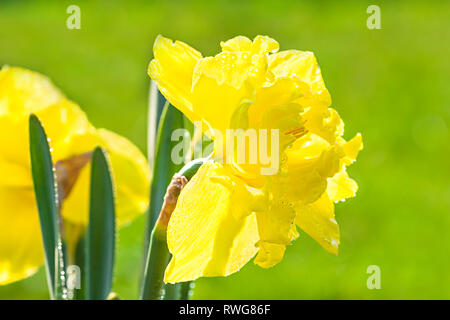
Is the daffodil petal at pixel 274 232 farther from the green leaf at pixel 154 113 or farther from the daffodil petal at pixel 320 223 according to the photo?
the green leaf at pixel 154 113

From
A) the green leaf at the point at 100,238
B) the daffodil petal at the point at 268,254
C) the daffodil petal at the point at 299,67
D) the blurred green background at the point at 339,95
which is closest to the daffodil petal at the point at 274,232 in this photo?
the daffodil petal at the point at 268,254

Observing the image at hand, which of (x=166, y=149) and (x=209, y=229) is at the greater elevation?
(x=166, y=149)

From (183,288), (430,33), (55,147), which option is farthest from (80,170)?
(430,33)

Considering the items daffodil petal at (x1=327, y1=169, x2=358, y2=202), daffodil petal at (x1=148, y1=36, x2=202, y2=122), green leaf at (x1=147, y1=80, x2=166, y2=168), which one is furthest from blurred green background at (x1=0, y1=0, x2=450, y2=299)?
daffodil petal at (x1=148, y1=36, x2=202, y2=122)

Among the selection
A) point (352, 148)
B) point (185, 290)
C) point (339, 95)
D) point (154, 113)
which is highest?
point (339, 95)

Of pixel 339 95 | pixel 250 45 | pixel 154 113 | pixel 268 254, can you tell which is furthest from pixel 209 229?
pixel 339 95

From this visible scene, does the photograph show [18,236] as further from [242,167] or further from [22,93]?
[242,167]

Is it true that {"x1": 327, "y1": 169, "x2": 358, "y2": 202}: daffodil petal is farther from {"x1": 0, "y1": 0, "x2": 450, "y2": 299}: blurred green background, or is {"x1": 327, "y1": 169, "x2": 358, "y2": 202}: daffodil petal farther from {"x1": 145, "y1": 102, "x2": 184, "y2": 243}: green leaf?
{"x1": 0, "y1": 0, "x2": 450, "y2": 299}: blurred green background
